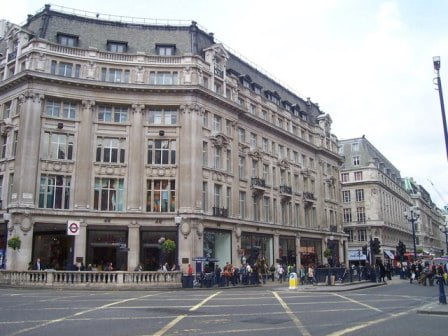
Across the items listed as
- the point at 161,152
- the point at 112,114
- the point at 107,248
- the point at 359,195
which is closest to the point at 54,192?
the point at 107,248

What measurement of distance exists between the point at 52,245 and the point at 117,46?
19.0 meters

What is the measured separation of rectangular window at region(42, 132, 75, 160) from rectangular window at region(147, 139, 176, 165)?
22.3 feet

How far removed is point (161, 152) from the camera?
4244 centimetres

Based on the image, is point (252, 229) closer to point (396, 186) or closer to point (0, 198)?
point (0, 198)

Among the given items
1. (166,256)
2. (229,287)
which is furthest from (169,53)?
(229,287)

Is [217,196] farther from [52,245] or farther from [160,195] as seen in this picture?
[52,245]

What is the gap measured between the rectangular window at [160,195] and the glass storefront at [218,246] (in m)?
4.18

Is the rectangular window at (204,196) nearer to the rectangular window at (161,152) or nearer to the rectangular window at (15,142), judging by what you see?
the rectangular window at (161,152)

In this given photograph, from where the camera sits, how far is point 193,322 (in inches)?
549

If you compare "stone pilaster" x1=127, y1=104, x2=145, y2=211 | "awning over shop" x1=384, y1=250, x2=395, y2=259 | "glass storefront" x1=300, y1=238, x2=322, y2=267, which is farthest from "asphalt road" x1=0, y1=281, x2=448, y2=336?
"awning over shop" x1=384, y1=250, x2=395, y2=259

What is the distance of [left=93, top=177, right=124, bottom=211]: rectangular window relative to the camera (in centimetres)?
4047

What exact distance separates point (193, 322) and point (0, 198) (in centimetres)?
3239

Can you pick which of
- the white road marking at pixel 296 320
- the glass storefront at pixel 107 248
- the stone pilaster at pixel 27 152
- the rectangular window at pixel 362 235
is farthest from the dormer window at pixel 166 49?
the rectangular window at pixel 362 235

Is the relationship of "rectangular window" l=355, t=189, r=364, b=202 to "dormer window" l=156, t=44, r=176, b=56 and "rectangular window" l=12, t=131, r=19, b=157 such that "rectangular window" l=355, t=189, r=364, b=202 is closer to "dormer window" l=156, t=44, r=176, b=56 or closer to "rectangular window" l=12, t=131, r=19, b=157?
"dormer window" l=156, t=44, r=176, b=56
